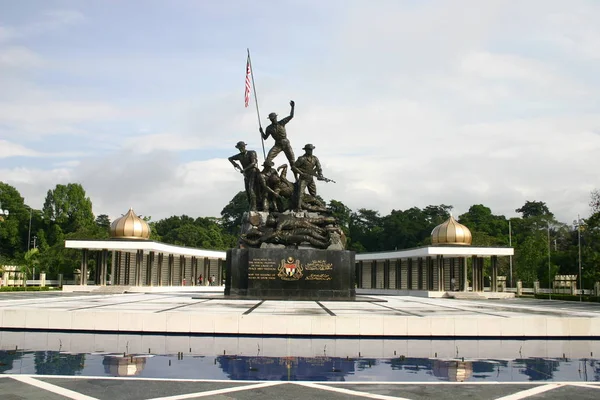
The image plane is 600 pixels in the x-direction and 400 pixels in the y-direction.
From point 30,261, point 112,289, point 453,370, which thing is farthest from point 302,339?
point 30,261

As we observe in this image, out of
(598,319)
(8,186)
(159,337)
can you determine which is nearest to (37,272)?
(8,186)

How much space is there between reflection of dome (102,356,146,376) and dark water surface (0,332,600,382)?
0.6 inches

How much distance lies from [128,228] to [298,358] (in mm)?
34315

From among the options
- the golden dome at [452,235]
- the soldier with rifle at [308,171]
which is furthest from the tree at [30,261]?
the soldier with rifle at [308,171]

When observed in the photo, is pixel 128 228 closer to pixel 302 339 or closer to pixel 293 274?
pixel 293 274

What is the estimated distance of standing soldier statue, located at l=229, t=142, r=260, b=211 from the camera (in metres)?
26.2

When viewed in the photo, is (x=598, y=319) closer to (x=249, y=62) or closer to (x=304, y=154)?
(x=304, y=154)

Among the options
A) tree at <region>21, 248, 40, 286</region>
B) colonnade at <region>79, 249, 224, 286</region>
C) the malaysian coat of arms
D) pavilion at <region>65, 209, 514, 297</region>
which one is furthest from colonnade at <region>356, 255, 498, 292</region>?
tree at <region>21, 248, 40, 286</region>

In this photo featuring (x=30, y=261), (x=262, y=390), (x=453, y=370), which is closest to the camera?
(x=262, y=390)

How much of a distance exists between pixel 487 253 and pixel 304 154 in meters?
→ 20.6

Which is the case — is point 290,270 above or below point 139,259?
below

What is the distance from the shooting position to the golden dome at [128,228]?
142 feet

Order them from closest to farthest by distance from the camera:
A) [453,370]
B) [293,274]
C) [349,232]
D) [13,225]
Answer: [453,370]
[293,274]
[13,225]
[349,232]

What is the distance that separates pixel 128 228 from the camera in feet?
142
